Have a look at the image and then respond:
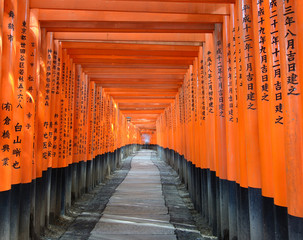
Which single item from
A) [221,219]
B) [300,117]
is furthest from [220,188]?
[300,117]

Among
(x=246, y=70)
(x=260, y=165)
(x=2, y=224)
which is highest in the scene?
(x=246, y=70)

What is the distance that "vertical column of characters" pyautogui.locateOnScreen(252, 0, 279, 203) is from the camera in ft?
7.38

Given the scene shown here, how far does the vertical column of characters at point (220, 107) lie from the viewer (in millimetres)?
3533

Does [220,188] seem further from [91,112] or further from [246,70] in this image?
[91,112]

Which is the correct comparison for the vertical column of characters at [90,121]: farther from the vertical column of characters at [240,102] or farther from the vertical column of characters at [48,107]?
the vertical column of characters at [240,102]

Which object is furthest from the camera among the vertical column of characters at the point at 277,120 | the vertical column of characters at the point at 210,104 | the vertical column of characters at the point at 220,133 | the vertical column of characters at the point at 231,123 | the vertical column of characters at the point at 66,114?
the vertical column of characters at the point at 66,114

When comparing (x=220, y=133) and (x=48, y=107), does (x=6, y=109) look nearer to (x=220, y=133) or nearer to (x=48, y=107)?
(x=48, y=107)

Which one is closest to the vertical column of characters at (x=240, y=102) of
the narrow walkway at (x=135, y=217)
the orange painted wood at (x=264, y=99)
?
the orange painted wood at (x=264, y=99)

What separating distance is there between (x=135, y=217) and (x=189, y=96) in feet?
9.86

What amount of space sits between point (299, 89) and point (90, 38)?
3.78m

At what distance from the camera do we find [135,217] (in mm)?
4531

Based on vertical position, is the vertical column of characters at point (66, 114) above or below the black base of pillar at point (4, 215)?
above

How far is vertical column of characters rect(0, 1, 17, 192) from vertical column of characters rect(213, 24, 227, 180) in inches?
101

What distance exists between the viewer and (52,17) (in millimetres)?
3721
